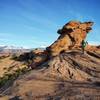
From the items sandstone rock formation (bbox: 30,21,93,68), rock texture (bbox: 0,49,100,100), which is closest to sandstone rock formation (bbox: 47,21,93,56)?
sandstone rock formation (bbox: 30,21,93,68)

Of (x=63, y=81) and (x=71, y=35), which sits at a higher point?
(x=71, y=35)

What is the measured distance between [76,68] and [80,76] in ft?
7.61

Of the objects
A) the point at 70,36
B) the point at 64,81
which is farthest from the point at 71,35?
the point at 64,81

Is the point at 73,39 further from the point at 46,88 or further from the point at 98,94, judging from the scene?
the point at 98,94

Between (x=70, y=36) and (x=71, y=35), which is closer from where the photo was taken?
(x=71, y=35)

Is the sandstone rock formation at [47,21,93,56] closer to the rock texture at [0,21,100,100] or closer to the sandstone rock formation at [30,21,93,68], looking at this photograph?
the sandstone rock formation at [30,21,93,68]

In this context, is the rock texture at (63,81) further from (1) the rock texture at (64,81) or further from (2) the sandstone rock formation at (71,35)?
(2) the sandstone rock formation at (71,35)

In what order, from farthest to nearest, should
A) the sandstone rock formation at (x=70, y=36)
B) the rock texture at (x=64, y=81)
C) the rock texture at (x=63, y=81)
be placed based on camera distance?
1. the sandstone rock formation at (x=70, y=36)
2. the rock texture at (x=63, y=81)
3. the rock texture at (x=64, y=81)

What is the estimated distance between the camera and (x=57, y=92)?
2628 centimetres

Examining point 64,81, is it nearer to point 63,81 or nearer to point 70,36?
point 63,81

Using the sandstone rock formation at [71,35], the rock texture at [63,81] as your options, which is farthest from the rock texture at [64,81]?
the sandstone rock formation at [71,35]

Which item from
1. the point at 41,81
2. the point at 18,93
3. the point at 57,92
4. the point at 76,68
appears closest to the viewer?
the point at 57,92

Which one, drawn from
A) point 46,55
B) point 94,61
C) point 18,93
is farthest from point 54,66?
point 46,55

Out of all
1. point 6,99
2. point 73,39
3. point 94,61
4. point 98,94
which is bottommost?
point 6,99
